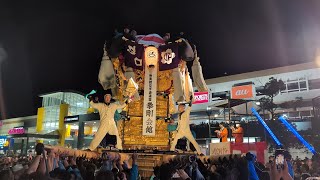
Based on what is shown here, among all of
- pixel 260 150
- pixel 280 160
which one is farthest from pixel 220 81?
pixel 280 160

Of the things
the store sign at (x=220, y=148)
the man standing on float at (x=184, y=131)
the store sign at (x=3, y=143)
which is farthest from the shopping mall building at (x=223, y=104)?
the man standing on float at (x=184, y=131)

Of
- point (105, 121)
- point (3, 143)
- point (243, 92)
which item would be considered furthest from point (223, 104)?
point (3, 143)

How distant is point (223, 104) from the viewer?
15.2 meters

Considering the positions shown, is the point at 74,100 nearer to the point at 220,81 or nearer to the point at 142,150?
the point at 220,81

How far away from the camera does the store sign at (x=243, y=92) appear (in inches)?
1106

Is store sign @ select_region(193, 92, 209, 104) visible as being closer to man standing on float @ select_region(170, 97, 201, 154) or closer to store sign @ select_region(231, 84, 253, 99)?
store sign @ select_region(231, 84, 253, 99)

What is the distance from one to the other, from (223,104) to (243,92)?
1431cm

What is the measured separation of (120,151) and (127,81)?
2.33 m

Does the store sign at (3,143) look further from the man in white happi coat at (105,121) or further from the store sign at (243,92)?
the man in white happi coat at (105,121)

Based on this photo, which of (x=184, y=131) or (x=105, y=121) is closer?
(x=105, y=121)

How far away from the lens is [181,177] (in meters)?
3.71

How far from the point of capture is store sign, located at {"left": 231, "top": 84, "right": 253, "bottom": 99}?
28094 millimetres

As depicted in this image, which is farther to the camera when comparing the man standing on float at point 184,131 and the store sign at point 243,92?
the store sign at point 243,92

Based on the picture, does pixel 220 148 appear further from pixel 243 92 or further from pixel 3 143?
pixel 3 143
